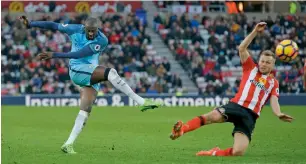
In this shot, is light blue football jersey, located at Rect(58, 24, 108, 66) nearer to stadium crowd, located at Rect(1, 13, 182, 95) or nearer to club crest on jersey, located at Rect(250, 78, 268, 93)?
club crest on jersey, located at Rect(250, 78, 268, 93)

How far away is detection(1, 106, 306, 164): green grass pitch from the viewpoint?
38.2ft

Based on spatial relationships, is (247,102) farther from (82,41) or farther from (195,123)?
(82,41)

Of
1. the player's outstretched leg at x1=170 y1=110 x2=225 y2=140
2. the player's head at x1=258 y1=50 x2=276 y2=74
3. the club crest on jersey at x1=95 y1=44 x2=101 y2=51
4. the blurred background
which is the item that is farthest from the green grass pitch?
the blurred background

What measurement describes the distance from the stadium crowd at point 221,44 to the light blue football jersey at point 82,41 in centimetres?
2104

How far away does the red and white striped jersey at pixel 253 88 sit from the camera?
11.9 meters

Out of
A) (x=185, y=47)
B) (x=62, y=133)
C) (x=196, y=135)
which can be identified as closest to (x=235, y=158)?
(x=196, y=135)

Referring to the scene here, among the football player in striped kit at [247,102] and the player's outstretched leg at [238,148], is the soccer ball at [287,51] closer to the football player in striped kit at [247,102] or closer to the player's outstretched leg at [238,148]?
the football player in striped kit at [247,102]

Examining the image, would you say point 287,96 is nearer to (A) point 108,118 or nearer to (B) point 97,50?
(A) point 108,118

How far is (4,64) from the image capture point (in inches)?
1324

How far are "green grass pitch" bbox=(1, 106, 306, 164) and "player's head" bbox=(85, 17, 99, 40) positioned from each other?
1899 mm

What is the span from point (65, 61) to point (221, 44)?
24.7ft

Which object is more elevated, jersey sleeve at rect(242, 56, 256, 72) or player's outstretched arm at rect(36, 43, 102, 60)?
player's outstretched arm at rect(36, 43, 102, 60)

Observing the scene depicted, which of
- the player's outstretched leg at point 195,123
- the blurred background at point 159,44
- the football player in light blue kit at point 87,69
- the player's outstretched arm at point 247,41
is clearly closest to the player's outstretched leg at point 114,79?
the football player in light blue kit at point 87,69

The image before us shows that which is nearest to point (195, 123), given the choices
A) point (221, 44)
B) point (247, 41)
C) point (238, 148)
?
point (238, 148)
